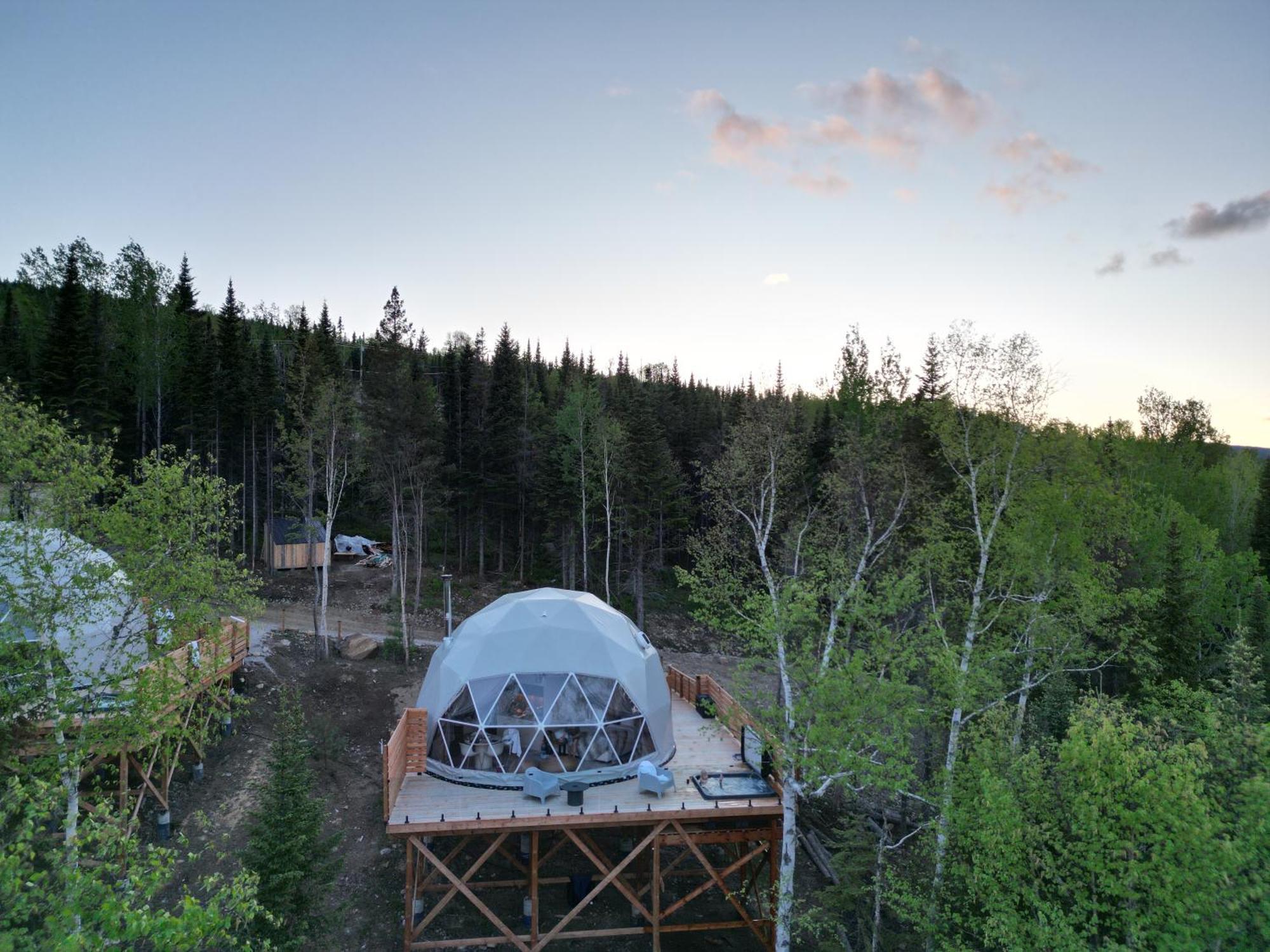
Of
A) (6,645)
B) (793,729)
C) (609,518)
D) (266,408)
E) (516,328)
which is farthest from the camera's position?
(516,328)

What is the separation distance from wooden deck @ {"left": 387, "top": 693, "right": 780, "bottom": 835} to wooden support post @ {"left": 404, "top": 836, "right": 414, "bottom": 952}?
0.61 meters

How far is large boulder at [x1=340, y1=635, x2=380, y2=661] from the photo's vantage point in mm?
24750

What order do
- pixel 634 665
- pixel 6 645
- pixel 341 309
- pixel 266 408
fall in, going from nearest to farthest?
pixel 6 645
pixel 634 665
pixel 266 408
pixel 341 309

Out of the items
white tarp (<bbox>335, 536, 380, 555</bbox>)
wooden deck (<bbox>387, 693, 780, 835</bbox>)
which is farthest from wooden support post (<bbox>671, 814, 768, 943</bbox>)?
white tarp (<bbox>335, 536, 380, 555</bbox>)

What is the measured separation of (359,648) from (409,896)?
565 inches

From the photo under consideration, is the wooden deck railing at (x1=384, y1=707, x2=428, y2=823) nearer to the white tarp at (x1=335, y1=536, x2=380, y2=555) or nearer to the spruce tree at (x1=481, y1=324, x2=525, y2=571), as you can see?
the spruce tree at (x1=481, y1=324, x2=525, y2=571)

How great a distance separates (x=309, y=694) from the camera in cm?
2148

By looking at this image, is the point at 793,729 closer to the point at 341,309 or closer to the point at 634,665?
the point at 634,665

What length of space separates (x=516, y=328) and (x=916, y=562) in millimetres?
39585

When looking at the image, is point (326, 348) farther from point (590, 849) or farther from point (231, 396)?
point (590, 849)

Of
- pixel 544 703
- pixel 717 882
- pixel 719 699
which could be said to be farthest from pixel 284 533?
pixel 717 882

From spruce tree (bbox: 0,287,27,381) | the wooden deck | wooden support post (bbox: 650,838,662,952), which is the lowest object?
wooden support post (bbox: 650,838,662,952)

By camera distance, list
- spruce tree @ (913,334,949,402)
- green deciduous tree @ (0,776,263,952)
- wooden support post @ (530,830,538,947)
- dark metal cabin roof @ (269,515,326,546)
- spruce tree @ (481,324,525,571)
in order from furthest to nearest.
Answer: spruce tree @ (481,324,525,571), dark metal cabin roof @ (269,515,326,546), spruce tree @ (913,334,949,402), wooden support post @ (530,830,538,947), green deciduous tree @ (0,776,263,952)

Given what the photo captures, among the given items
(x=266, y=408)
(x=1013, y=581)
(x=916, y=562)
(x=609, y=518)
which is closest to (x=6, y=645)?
(x=916, y=562)
